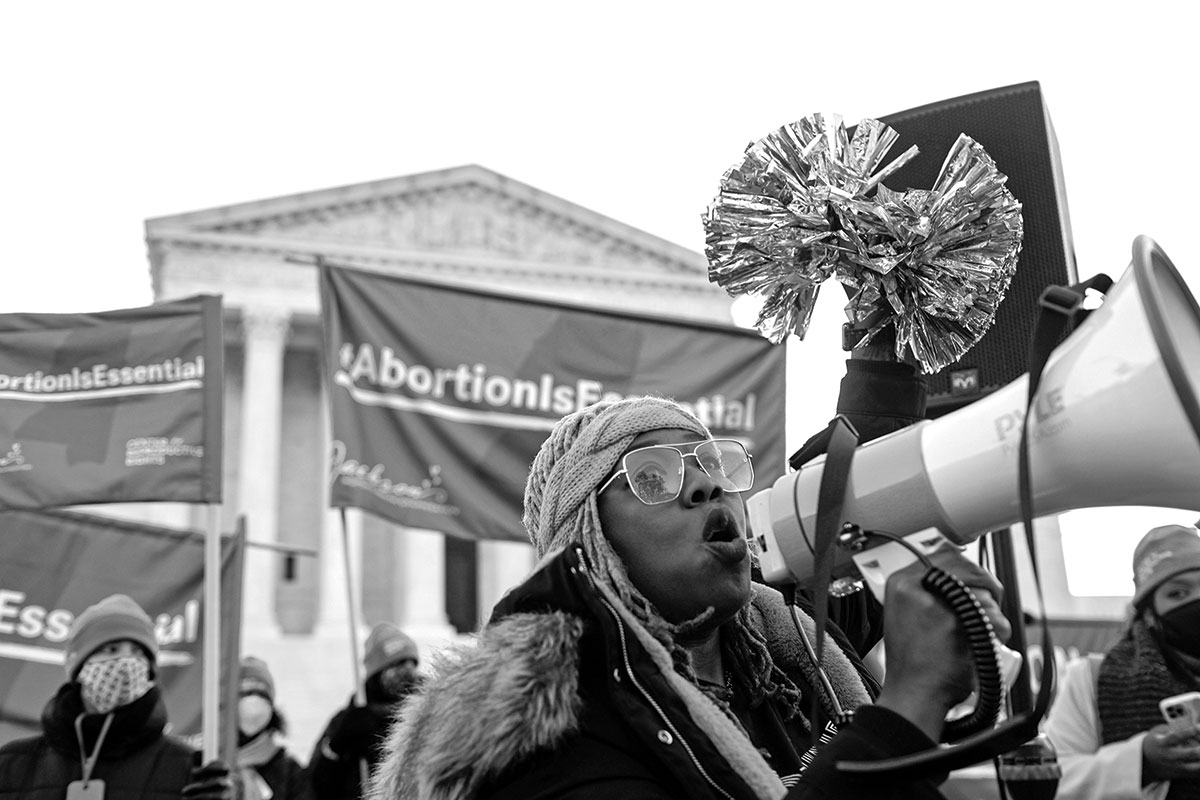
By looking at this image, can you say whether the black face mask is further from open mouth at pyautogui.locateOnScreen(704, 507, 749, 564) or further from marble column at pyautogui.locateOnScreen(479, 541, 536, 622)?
marble column at pyautogui.locateOnScreen(479, 541, 536, 622)

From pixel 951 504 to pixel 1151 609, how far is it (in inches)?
103

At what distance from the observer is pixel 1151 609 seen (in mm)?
4070

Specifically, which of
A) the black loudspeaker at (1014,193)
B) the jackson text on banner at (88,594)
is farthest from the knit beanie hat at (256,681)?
the black loudspeaker at (1014,193)

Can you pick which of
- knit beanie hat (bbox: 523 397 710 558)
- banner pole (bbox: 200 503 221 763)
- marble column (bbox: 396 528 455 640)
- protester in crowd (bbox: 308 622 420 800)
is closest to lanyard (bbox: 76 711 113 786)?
banner pole (bbox: 200 503 221 763)

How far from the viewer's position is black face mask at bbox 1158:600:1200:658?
396 cm

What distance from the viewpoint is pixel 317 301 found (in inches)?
1619

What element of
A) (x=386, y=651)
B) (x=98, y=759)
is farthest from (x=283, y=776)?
(x=98, y=759)

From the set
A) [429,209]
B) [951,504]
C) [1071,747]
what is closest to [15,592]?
[1071,747]

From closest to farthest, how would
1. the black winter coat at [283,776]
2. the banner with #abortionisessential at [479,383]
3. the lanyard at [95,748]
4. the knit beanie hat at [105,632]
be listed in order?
the lanyard at [95,748]
the knit beanie hat at [105,632]
the black winter coat at [283,776]
the banner with #abortionisessential at [479,383]

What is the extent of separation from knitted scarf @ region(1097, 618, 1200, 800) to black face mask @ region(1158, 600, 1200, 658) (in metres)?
0.07

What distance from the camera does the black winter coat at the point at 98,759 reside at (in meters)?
5.38

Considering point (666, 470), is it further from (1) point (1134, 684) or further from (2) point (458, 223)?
(2) point (458, 223)

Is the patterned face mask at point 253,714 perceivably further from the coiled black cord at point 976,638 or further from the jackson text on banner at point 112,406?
the coiled black cord at point 976,638

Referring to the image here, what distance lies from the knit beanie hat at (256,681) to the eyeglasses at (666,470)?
7134 millimetres
